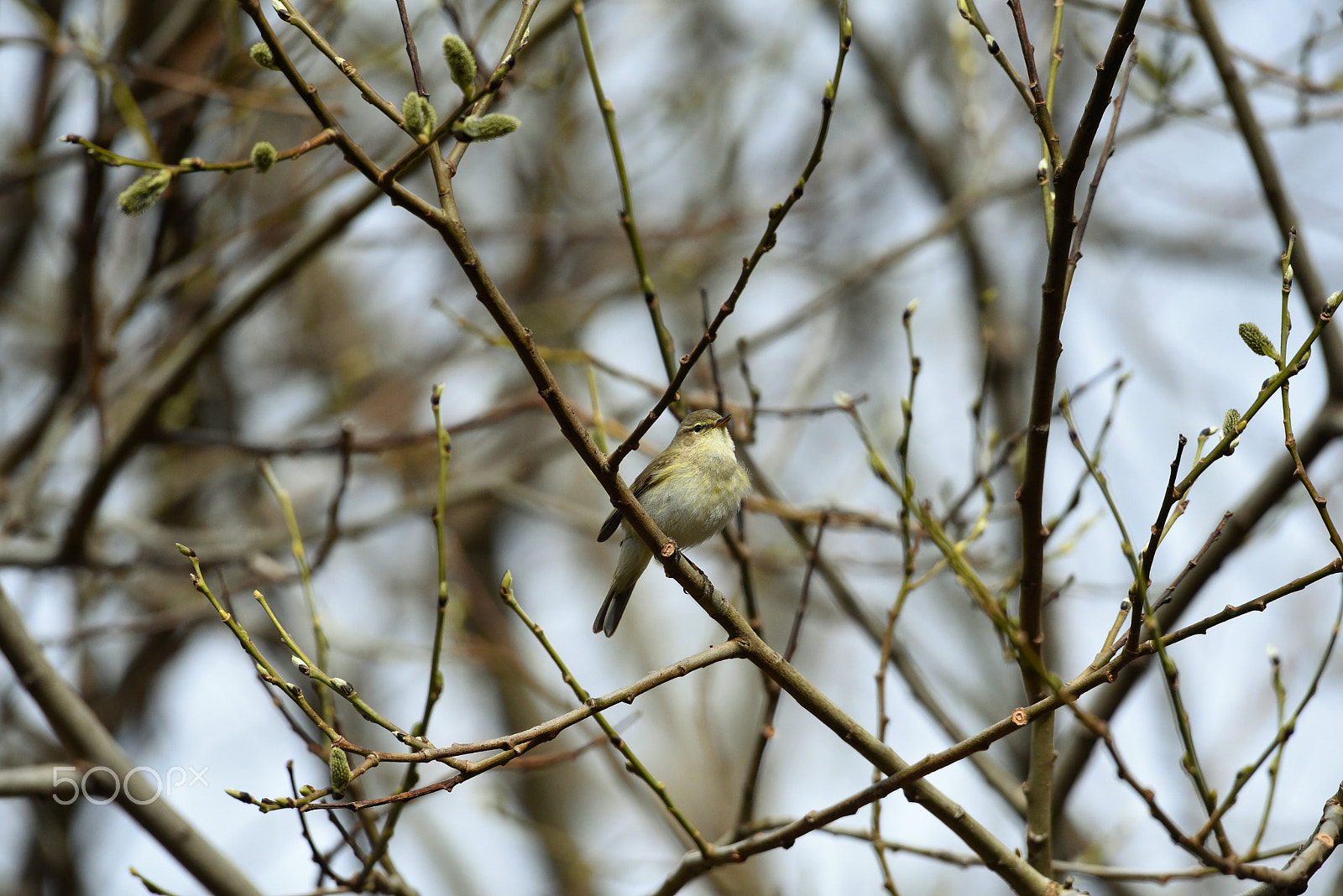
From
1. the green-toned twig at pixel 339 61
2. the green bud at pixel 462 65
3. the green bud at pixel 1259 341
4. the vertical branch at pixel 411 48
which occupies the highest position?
the vertical branch at pixel 411 48

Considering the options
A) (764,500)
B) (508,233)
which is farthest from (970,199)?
(508,233)

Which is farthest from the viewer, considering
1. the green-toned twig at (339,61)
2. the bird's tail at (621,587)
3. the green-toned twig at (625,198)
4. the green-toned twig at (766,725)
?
the bird's tail at (621,587)

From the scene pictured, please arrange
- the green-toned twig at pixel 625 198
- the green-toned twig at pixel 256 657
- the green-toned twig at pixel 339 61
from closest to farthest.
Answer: the green-toned twig at pixel 339 61
the green-toned twig at pixel 256 657
the green-toned twig at pixel 625 198

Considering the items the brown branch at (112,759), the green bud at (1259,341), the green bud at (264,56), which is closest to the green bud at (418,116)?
the green bud at (264,56)

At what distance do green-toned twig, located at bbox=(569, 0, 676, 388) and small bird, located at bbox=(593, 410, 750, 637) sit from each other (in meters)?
1.14

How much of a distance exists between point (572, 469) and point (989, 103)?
19.2 ft

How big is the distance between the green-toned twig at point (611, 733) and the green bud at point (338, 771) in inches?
18.6

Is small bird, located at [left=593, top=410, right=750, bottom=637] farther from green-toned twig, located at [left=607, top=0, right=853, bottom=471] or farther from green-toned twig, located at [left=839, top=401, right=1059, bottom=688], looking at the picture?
green-toned twig, located at [left=607, top=0, right=853, bottom=471]

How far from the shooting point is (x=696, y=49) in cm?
1085

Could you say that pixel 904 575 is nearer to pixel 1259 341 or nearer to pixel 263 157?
pixel 1259 341

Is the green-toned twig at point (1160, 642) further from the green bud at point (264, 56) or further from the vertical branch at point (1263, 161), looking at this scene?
the vertical branch at point (1263, 161)

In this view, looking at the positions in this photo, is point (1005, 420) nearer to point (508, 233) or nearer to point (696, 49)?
point (508, 233)

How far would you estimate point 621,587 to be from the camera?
4.98 meters

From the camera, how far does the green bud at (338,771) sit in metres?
2.19
